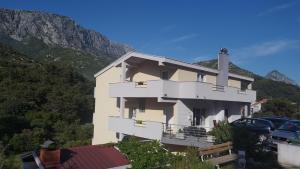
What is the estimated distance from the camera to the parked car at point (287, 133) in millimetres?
22866

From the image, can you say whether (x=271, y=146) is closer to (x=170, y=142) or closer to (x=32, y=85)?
(x=170, y=142)

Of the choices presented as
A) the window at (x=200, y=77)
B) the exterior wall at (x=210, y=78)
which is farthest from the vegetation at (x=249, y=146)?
the exterior wall at (x=210, y=78)

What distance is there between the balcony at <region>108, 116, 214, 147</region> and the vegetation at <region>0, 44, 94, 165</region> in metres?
17.6

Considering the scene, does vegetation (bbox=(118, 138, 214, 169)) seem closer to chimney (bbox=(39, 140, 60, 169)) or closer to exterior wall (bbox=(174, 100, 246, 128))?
chimney (bbox=(39, 140, 60, 169))

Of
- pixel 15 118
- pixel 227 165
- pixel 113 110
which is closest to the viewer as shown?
pixel 227 165

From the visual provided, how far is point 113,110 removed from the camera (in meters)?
36.8

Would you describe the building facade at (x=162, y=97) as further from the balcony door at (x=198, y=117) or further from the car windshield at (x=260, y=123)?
the car windshield at (x=260, y=123)

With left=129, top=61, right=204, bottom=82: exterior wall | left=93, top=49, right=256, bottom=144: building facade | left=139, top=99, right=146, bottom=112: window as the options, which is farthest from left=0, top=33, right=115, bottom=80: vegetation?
left=139, top=99, right=146, bottom=112: window

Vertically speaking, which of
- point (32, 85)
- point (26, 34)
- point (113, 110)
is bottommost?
point (113, 110)

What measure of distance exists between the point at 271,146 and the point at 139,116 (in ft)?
43.5

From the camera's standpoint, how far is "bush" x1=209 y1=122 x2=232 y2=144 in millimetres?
21339

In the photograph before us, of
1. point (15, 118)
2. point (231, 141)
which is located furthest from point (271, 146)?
point (15, 118)

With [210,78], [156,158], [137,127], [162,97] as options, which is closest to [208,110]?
[210,78]

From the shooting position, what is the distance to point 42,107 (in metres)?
66.8
